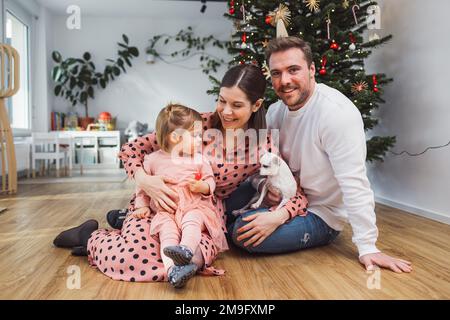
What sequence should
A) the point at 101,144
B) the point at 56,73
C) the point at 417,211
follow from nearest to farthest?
1. the point at 417,211
2. the point at 56,73
3. the point at 101,144

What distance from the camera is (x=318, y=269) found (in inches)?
54.4

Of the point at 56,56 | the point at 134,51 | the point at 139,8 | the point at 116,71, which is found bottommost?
the point at 116,71

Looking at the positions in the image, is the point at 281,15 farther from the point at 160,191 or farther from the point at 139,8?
the point at 139,8

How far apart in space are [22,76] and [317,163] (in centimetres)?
513

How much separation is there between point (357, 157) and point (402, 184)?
156 cm

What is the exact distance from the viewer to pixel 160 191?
4.69 ft

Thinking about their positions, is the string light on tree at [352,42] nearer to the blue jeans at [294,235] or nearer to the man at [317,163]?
the man at [317,163]

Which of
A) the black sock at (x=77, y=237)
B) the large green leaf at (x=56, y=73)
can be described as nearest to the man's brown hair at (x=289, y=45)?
the black sock at (x=77, y=237)

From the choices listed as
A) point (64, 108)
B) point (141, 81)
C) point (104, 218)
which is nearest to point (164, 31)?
point (141, 81)

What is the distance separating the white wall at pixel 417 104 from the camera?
2.33 m

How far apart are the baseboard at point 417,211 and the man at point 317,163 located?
0.97 meters

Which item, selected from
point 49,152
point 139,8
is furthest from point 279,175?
point 139,8

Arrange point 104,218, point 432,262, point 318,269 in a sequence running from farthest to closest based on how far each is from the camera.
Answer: point 104,218
point 432,262
point 318,269
